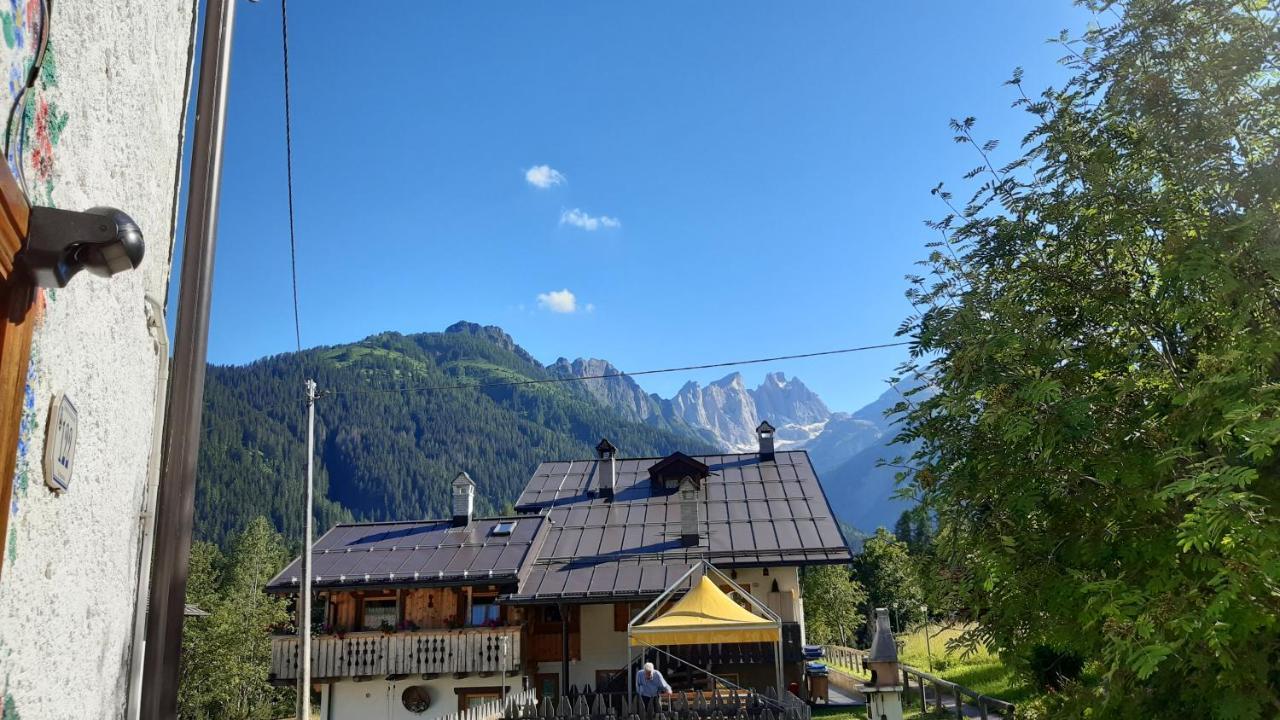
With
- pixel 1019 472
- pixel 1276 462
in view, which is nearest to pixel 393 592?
pixel 1019 472

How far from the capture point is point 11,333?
5.88 feet

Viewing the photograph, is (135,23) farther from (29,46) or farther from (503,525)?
(503,525)

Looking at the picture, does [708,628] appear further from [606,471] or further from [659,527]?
[606,471]

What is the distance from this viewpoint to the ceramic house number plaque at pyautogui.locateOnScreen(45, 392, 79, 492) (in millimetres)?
2131

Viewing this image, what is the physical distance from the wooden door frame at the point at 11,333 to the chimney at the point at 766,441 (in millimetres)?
27120

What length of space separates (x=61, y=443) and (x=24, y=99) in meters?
0.88

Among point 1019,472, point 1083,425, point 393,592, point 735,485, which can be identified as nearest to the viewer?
point 1083,425

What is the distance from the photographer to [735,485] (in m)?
26.6

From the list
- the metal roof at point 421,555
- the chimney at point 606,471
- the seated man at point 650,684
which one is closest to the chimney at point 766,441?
the chimney at point 606,471

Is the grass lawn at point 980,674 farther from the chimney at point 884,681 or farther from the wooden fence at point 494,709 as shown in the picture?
the wooden fence at point 494,709

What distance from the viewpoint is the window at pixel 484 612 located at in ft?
71.7

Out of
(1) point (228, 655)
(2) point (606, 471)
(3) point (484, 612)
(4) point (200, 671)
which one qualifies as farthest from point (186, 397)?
(4) point (200, 671)

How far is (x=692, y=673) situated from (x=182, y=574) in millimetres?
17903

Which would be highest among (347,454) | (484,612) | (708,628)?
(347,454)
